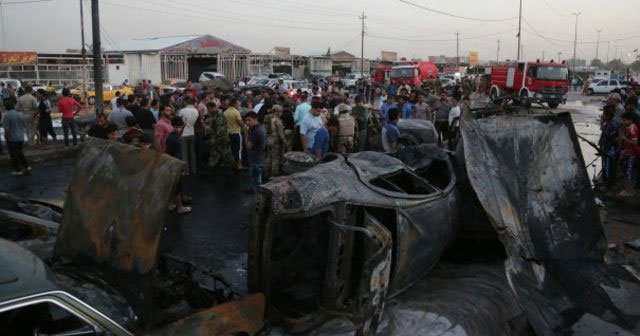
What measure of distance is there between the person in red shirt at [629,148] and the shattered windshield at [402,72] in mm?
31270

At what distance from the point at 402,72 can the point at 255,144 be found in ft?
111

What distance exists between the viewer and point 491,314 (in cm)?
517

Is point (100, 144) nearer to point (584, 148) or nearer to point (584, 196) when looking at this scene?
point (584, 196)

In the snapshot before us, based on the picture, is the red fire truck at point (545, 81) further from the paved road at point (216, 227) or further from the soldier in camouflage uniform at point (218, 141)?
the paved road at point (216, 227)

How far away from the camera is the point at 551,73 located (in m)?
30.8

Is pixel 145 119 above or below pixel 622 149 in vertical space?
above

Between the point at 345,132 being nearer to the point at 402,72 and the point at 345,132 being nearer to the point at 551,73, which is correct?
the point at 551,73

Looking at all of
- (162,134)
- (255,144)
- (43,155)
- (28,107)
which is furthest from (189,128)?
(28,107)

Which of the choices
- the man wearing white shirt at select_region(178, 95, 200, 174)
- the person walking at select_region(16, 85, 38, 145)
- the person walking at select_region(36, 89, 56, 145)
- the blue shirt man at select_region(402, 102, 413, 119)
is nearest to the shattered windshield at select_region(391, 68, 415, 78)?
the blue shirt man at select_region(402, 102, 413, 119)

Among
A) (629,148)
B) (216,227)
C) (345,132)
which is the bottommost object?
(216,227)

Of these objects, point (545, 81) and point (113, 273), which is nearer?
point (113, 273)

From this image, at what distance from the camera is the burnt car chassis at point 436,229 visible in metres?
4.21

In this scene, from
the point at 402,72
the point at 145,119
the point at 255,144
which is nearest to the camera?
the point at 255,144

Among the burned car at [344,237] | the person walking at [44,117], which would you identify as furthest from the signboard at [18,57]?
the burned car at [344,237]
